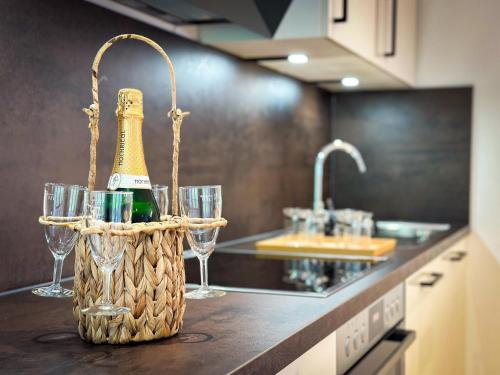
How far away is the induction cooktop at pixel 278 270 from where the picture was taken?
5.25 feet

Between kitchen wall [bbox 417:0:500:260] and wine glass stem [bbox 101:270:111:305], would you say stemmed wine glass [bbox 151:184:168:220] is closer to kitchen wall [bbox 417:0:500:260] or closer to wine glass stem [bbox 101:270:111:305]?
wine glass stem [bbox 101:270:111:305]

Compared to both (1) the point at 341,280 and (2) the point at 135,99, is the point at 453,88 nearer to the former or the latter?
(1) the point at 341,280

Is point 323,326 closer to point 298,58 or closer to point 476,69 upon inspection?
point 298,58

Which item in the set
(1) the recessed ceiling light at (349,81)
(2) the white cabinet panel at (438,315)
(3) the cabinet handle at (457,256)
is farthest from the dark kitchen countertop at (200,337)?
(1) the recessed ceiling light at (349,81)

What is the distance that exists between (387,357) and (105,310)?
83 cm

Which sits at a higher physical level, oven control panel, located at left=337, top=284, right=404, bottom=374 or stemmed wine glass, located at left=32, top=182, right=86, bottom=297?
stemmed wine glass, located at left=32, top=182, right=86, bottom=297

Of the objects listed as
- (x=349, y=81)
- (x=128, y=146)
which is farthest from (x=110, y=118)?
(x=349, y=81)

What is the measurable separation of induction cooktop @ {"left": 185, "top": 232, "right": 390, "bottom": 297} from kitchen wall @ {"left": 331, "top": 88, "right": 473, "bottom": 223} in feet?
4.37

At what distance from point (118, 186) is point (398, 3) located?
2296 mm

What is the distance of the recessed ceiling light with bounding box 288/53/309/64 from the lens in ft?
8.14

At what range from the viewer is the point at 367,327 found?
5.31 ft

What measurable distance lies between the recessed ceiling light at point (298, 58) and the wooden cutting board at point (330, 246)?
24.1 inches

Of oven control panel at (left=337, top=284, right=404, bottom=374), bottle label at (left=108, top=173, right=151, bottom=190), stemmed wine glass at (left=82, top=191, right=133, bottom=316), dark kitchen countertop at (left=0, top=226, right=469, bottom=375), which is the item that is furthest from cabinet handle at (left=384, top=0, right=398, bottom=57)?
stemmed wine glass at (left=82, top=191, right=133, bottom=316)

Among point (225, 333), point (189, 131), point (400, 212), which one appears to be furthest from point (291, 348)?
point (400, 212)
